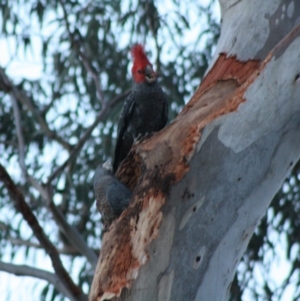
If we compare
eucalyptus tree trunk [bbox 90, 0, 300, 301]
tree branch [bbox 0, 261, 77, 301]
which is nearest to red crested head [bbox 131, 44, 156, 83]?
tree branch [bbox 0, 261, 77, 301]

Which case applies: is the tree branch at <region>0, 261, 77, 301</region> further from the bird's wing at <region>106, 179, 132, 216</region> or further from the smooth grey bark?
the smooth grey bark

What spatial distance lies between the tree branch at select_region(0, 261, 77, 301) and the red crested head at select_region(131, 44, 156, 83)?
1.10m

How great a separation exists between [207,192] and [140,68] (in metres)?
1.56

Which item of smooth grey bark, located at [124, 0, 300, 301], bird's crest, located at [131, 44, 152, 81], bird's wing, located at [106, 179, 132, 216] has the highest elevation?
bird's crest, located at [131, 44, 152, 81]

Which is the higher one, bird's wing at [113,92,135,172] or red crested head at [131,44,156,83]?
red crested head at [131,44,156,83]

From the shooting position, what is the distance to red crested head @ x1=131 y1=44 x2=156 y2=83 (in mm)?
3387

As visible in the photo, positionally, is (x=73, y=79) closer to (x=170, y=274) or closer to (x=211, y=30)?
(x=211, y=30)

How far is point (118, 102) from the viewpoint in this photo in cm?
464

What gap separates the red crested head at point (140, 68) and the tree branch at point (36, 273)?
1099 millimetres

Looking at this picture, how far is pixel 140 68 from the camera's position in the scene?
3439 millimetres

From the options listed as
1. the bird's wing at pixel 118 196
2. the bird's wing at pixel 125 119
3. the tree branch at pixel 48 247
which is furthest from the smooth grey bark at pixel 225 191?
the tree branch at pixel 48 247

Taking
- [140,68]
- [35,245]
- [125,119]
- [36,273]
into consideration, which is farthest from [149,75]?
[35,245]

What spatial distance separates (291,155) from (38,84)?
3.32m

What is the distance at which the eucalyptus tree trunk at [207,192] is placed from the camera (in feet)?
6.34
